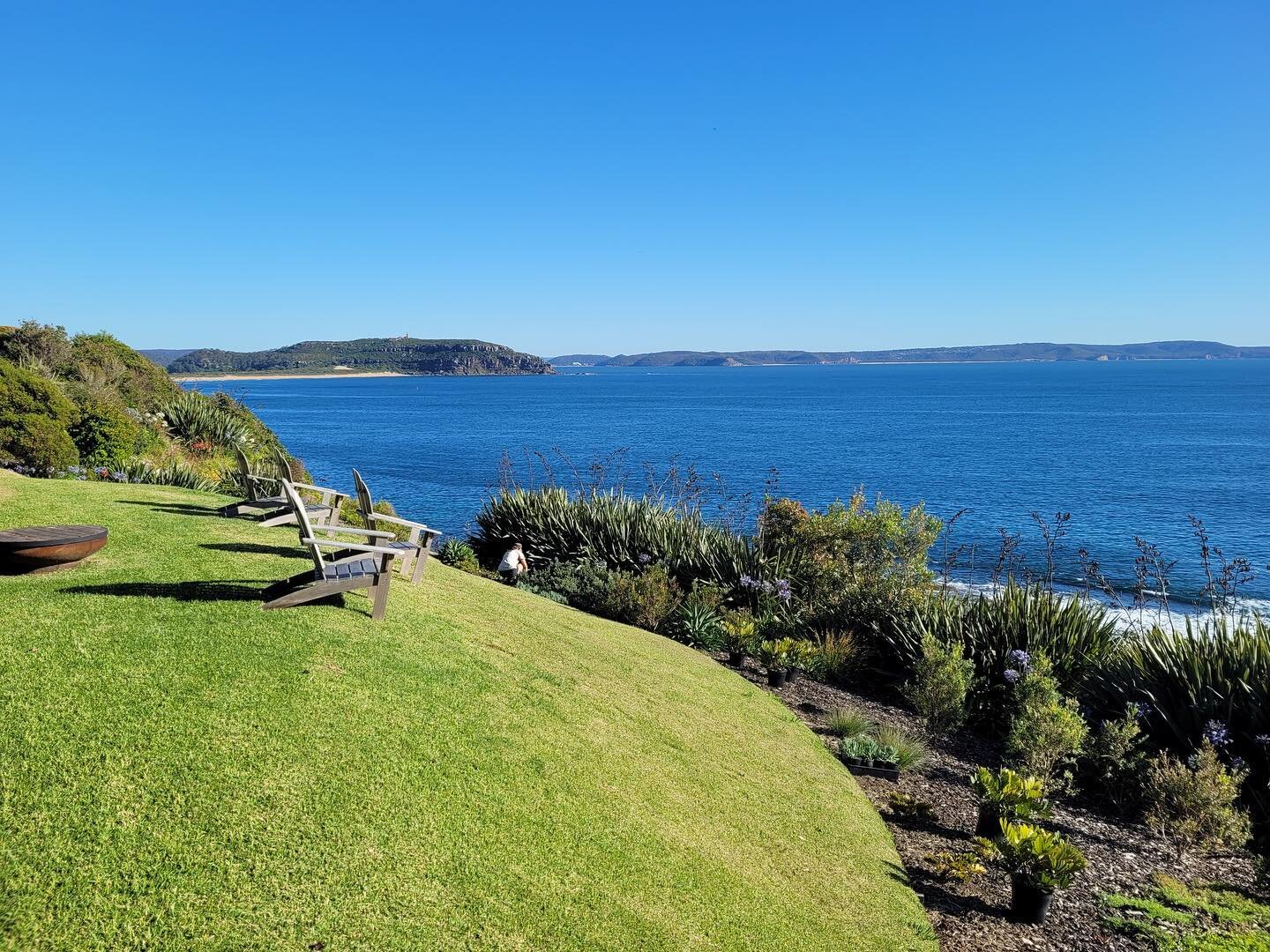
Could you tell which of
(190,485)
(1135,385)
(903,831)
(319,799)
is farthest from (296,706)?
(1135,385)

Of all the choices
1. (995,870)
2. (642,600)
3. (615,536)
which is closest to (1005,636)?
(995,870)

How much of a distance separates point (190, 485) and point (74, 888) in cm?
1414

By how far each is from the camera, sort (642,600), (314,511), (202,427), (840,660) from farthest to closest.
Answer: (202,427) < (642,600) < (840,660) < (314,511)

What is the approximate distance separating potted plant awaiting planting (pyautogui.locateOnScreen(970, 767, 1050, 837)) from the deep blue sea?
15285mm

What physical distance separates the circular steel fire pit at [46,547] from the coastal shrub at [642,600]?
7205mm

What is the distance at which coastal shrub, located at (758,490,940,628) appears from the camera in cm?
1305

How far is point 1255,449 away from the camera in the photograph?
2514 inches

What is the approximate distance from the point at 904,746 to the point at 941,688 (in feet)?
3.54

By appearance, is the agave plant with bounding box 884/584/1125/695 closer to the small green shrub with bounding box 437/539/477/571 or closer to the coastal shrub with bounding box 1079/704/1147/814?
the coastal shrub with bounding box 1079/704/1147/814

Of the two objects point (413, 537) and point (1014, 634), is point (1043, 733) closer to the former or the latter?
point (1014, 634)

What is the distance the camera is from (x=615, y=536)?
630 inches

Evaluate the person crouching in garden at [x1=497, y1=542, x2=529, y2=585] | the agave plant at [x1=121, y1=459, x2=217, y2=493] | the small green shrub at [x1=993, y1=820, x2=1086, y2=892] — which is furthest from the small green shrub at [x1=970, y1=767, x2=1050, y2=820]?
the agave plant at [x1=121, y1=459, x2=217, y2=493]

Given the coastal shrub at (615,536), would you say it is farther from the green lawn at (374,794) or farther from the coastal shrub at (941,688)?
the green lawn at (374,794)

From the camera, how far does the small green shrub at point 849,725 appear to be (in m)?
9.58
